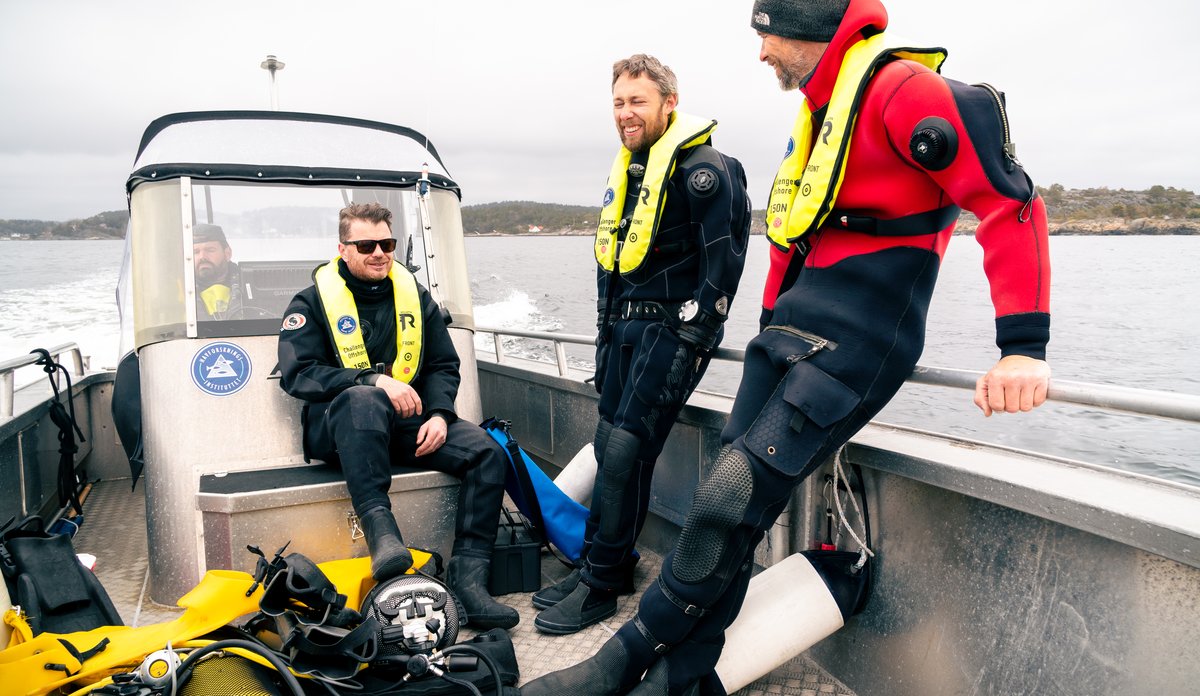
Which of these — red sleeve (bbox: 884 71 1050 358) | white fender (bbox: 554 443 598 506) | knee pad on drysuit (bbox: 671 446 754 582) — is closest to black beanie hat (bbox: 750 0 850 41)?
red sleeve (bbox: 884 71 1050 358)

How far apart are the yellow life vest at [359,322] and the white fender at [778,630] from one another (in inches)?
76.1

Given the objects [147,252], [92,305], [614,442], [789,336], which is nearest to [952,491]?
[789,336]

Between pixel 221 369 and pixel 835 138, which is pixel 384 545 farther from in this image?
pixel 835 138

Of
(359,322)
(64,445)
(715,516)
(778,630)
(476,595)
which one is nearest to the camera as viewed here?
(715,516)

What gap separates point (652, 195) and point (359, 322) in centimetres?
149

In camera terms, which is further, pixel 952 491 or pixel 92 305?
pixel 92 305

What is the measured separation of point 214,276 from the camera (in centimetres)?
395

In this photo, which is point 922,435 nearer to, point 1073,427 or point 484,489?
point 484,489

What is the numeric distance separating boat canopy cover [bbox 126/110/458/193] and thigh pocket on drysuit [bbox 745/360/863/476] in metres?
2.91

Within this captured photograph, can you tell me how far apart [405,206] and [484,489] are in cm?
211

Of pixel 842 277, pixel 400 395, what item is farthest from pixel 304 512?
pixel 842 277

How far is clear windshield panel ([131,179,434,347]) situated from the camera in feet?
12.3

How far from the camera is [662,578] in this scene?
2230 millimetres

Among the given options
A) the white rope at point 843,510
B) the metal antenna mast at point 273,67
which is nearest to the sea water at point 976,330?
the white rope at point 843,510
